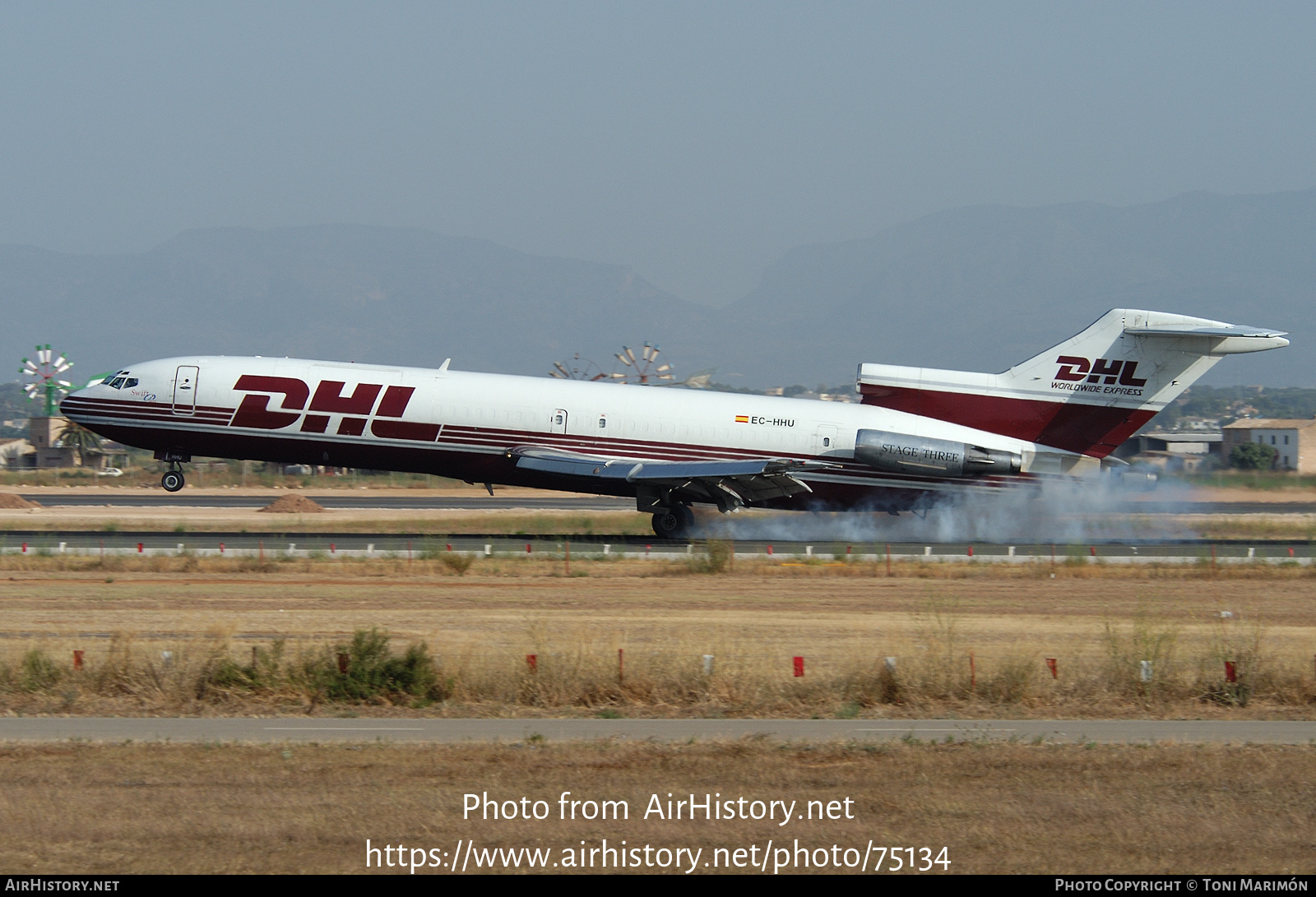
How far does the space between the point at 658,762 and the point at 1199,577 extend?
22.7 m

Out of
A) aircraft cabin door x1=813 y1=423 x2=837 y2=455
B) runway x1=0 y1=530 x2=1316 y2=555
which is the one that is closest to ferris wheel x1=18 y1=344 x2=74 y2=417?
Answer: runway x1=0 y1=530 x2=1316 y2=555

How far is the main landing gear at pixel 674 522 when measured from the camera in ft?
116

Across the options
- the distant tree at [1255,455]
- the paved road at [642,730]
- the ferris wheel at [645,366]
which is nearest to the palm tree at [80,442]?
the ferris wheel at [645,366]

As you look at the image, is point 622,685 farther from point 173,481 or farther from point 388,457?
point 173,481

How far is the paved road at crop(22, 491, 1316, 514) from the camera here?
52.3 meters

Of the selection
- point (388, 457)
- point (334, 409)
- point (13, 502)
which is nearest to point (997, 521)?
point (388, 457)

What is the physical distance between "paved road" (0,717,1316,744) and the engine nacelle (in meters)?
19.8

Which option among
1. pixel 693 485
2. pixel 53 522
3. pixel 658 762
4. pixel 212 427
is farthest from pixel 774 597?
pixel 53 522

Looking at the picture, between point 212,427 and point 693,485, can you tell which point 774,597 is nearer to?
point 693,485

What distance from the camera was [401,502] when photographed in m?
55.2

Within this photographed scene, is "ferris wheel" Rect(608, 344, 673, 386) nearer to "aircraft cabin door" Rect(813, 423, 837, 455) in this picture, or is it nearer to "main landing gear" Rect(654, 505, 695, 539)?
"main landing gear" Rect(654, 505, 695, 539)

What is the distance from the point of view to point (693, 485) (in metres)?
34.0

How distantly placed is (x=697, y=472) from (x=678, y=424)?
2.01 meters

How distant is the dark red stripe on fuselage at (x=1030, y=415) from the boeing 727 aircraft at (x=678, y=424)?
5 centimetres
